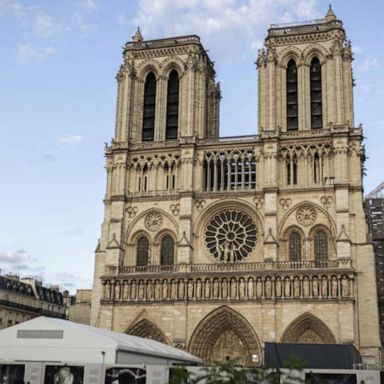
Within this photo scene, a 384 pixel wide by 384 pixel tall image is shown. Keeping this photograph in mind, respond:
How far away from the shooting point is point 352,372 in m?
27.0

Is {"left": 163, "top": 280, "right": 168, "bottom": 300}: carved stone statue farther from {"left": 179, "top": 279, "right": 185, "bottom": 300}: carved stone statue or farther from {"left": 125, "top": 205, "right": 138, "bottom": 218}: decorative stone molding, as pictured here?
{"left": 125, "top": 205, "right": 138, "bottom": 218}: decorative stone molding

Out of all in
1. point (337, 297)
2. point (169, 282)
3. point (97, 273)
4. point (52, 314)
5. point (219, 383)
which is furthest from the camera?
point (52, 314)

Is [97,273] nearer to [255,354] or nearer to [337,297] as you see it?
[255,354]

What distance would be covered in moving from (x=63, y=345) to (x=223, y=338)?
49.7 feet

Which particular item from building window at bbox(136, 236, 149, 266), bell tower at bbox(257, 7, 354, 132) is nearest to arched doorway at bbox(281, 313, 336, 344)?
building window at bbox(136, 236, 149, 266)

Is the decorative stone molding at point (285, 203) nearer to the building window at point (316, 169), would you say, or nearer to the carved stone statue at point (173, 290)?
the building window at point (316, 169)

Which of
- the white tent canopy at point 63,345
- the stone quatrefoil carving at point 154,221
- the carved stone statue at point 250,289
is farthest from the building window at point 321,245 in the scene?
the white tent canopy at point 63,345

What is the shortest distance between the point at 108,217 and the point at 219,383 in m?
35.5

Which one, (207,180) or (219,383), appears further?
(207,180)

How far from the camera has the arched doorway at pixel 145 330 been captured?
44406mm

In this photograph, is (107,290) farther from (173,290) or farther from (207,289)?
(207,289)

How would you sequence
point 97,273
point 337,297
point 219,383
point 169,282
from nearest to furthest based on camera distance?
point 219,383
point 337,297
point 169,282
point 97,273

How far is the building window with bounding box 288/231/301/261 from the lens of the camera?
44.0 metres

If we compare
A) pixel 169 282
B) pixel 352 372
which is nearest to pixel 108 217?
pixel 169 282
